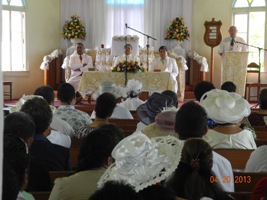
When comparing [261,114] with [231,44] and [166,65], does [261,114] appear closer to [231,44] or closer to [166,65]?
[231,44]

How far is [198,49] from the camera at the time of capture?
48.1 ft

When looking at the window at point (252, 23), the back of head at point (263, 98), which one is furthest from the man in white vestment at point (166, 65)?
the back of head at point (263, 98)

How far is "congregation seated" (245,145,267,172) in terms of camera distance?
327 cm

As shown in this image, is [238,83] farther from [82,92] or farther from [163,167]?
[163,167]

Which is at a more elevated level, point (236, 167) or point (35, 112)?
point (35, 112)

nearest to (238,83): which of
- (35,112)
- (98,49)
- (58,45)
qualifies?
(98,49)

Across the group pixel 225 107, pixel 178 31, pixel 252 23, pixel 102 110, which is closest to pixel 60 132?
pixel 102 110

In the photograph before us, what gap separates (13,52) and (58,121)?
10233mm

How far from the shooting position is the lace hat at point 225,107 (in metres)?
3.96

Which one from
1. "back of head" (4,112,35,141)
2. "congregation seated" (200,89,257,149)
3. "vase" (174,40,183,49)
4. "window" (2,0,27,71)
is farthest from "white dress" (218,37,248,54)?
"back of head" (4,112,35,141)

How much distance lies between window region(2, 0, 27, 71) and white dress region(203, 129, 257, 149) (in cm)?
1084

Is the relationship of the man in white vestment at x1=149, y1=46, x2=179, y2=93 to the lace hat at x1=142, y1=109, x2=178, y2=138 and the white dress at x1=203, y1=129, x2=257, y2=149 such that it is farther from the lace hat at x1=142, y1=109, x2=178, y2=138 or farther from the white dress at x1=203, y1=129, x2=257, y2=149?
the lace hat at x1=142, y1=109, x2=178, y2=138

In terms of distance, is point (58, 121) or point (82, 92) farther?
point (82, 92)

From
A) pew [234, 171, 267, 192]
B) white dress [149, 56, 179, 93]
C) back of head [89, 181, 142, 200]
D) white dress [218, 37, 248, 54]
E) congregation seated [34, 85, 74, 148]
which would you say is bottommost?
pew [234, 171, 267, 192]
